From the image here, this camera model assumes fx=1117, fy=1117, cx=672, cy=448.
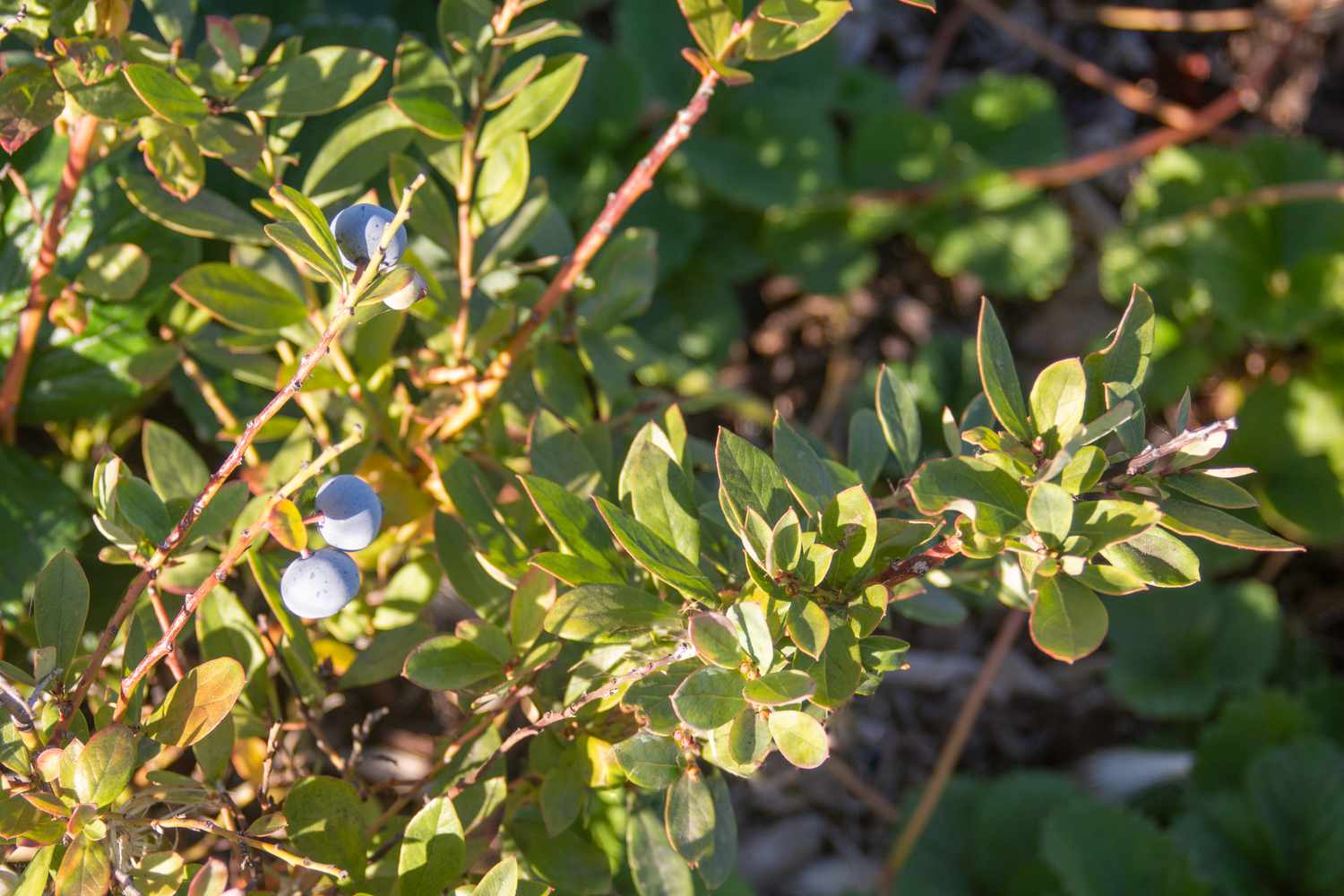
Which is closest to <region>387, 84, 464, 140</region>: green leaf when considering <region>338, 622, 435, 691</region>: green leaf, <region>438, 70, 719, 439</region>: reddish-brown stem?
<region>438, 70, 719, 439</region>: reddish-brown stem

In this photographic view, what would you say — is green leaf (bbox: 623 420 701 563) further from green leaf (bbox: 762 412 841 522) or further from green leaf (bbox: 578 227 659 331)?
green leaf (bbox: 578 227 659 331)

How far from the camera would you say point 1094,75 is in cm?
213

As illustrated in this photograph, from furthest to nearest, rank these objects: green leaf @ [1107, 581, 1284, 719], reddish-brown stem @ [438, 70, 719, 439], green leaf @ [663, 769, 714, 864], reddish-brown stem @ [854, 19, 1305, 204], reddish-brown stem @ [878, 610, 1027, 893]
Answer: reddish-brown stem @ [854, 19, 1305, 204] → green leaf @ [1107, 581, 1284, 719] → reddish-brown stem @ [878, 610, 1027, 893] → reddish-brown stem @ [438, 70, 719, 439] → green leaf @ [663, 769, 714, 864]

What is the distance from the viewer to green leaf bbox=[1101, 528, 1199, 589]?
57 cm

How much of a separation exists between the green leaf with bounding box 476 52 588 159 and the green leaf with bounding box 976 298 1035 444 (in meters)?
0.38

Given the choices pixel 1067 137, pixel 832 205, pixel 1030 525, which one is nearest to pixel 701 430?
pixel 832 205

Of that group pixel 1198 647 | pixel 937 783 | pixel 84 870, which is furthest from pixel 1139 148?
pixel 84 870

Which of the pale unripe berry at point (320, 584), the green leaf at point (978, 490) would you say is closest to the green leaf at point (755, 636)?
the green leaf at point (978, 490)

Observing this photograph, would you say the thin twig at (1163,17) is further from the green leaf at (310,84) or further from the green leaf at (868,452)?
the green leaf at (310,84)

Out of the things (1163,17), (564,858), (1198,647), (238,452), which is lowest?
(1198,647)

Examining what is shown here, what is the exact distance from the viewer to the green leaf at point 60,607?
2.09 feet

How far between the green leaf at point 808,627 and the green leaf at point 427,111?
0.43 m

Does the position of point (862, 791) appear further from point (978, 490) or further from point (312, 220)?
point (312, 220)

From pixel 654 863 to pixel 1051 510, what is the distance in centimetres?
35
